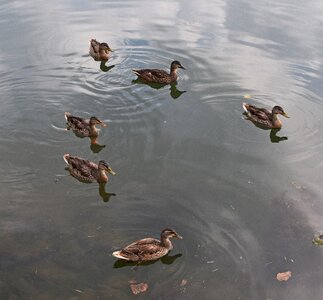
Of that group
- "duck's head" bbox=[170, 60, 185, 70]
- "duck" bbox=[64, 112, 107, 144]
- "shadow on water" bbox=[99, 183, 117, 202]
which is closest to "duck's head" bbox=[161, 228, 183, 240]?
"shadow on water" bbox=[99, 183, 117, 202]

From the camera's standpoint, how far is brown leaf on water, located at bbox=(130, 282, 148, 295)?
23.5 feet

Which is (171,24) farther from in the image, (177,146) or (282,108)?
(177,146)

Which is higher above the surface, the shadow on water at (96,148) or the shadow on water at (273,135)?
the shadow on water at (273,135)

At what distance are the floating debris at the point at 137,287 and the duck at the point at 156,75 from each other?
7078 mm

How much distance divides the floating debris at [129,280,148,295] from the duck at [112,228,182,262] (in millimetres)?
407

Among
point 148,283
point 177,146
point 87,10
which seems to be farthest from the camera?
point 87,10

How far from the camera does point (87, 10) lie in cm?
1864

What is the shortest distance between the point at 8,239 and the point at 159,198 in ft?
9.63

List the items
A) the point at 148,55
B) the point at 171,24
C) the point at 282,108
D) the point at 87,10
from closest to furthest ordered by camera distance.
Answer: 1. the point at 282,108
2. the point at 148,55
3. the point at 171,24
4. the point at 87,10

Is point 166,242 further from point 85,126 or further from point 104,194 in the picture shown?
point 85,126

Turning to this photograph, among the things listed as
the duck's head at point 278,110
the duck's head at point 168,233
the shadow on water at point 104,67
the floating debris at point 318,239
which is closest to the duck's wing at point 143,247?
the duck's head at point 168,233

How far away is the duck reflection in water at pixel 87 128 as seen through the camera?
10469 mm

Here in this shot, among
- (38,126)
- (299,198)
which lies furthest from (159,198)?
(38,126)

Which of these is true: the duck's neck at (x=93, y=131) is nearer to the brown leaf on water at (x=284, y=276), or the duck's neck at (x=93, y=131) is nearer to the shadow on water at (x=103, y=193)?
the shadow on water at (x=103, y=193)
